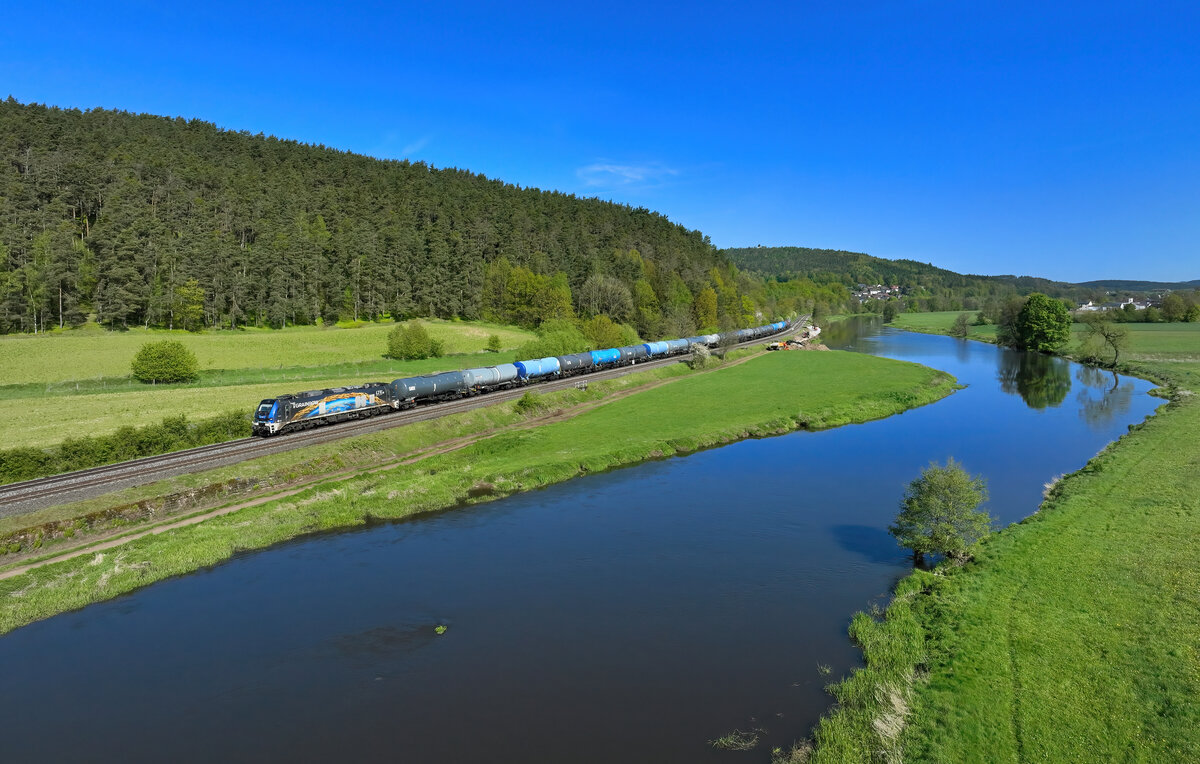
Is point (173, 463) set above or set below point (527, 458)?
above

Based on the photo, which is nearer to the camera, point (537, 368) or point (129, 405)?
point (129, 405)

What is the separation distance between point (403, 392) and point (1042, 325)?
122 meters

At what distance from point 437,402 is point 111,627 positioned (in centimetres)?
3716

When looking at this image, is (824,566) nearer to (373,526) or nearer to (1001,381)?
(373,526)

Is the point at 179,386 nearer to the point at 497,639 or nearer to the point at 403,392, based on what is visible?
the point at 403,392

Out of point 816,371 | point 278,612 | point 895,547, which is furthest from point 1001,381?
point 278,612

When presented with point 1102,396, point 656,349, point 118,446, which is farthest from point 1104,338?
point 118,446

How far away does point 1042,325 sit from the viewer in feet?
381

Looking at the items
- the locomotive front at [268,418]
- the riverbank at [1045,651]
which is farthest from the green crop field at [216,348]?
the riverbank at [1045,651]

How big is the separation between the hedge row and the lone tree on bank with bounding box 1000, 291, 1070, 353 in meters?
135

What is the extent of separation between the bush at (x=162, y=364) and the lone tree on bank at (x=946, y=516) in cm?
7272

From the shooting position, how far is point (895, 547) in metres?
28.7

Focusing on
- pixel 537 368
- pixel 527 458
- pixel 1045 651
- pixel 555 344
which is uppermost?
pixel 555 344

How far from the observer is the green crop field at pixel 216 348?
224 ft
